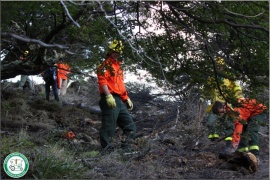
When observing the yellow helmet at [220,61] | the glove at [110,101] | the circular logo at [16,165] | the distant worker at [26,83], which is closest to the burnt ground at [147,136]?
the glove at [110,101]

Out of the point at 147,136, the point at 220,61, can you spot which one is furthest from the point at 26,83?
the point at 220,61

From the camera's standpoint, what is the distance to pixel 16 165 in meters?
4.72

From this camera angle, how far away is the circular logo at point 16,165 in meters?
4.66

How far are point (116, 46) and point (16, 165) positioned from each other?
6.36 ft

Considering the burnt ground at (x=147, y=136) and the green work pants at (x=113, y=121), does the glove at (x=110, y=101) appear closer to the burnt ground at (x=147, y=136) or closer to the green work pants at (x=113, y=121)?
the green work pants at (x=113, y=121)

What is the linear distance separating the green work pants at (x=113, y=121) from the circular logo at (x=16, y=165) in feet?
7.63

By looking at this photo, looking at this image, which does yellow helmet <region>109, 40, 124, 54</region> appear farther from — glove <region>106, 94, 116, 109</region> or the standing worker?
glove <region>106, 94, 116, 109</region>

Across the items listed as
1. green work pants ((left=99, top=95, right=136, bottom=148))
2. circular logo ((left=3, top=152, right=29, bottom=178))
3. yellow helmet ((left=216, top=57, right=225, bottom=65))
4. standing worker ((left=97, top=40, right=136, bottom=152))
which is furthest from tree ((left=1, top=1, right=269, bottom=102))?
circular logo ((left=3, top=152, right=29, bottom=178))

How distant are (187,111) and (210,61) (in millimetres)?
3499

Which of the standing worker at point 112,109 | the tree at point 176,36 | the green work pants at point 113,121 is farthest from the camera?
the green work pants at point 113,121

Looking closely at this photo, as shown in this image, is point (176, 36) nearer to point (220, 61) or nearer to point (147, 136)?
point (220, 61)

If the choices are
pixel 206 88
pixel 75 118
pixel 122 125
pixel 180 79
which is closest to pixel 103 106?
pixel 122 125

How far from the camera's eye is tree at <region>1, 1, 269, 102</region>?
17.8 ft

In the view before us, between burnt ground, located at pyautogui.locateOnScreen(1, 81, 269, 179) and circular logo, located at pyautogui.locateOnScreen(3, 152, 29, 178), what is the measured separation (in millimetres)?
753
